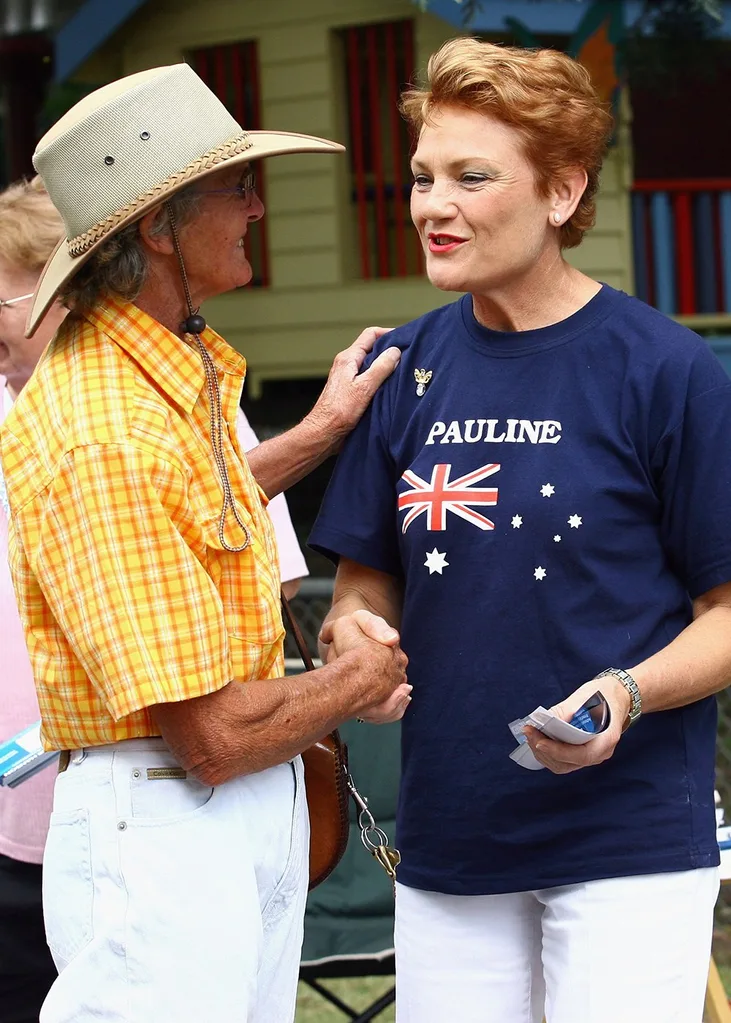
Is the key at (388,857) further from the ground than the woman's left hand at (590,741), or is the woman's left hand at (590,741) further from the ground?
the woman's left hand at (590,741)

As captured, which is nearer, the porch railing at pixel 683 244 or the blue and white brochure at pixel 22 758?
the blue and white brochure at pixel 22 758

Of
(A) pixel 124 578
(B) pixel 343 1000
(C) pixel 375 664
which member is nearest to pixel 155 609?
(A) pixel 124 578

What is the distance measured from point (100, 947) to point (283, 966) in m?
0.34

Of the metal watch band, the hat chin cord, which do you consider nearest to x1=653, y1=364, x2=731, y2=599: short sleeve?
the metal watch band

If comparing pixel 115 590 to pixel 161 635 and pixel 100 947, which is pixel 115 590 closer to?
pixel 161 635

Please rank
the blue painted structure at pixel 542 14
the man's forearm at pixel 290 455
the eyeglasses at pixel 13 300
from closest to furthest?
the man's forearm at pixel 290 455
the eyeglasses at pixel 13 300
the blue painted structure at pixel 542 14

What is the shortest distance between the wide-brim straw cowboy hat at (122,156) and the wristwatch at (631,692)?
94cm

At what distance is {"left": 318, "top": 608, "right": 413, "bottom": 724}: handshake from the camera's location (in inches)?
82.0

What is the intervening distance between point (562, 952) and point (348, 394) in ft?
3.29

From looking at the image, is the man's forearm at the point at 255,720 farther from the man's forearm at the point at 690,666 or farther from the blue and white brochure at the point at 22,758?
the blue and white brochure at the point at 22,758

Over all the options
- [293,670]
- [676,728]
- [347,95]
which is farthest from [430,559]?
[347,95]

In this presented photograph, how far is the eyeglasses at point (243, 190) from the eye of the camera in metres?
2.11

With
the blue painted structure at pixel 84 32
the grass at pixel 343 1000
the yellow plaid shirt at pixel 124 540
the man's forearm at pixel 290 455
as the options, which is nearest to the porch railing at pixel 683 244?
the blue painted structure at pixel 84 32

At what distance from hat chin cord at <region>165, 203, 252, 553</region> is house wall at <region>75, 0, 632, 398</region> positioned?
26.9 feet
